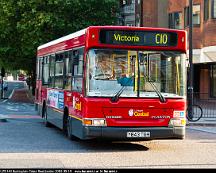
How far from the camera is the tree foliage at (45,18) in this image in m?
37.2

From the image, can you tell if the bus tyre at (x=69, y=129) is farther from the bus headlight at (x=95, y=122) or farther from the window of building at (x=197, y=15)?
the window of building at (x=197, y=15)

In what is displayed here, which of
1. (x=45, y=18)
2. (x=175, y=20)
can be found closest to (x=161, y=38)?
(x=45, y=18)

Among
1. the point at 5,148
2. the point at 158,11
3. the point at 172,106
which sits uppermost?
the point at 158,11

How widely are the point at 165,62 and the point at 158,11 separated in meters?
36.0

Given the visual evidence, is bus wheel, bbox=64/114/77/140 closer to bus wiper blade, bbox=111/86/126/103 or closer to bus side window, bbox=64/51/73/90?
bus side window, bbox=64/51/73/90

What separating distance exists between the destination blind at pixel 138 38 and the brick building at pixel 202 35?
17427mm

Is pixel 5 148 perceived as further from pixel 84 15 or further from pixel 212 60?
pixel 84 15

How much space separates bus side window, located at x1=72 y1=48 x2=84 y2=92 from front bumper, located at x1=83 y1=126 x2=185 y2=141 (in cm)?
123

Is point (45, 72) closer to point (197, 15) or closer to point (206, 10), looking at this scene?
point (206, 10)

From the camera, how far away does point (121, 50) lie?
12.5 metres

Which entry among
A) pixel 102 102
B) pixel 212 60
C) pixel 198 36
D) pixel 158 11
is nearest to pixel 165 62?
pixel 102 102

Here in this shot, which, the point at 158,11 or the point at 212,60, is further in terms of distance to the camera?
the point at 158,11

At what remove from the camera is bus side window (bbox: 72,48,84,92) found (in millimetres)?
12985

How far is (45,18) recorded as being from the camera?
36.8m
